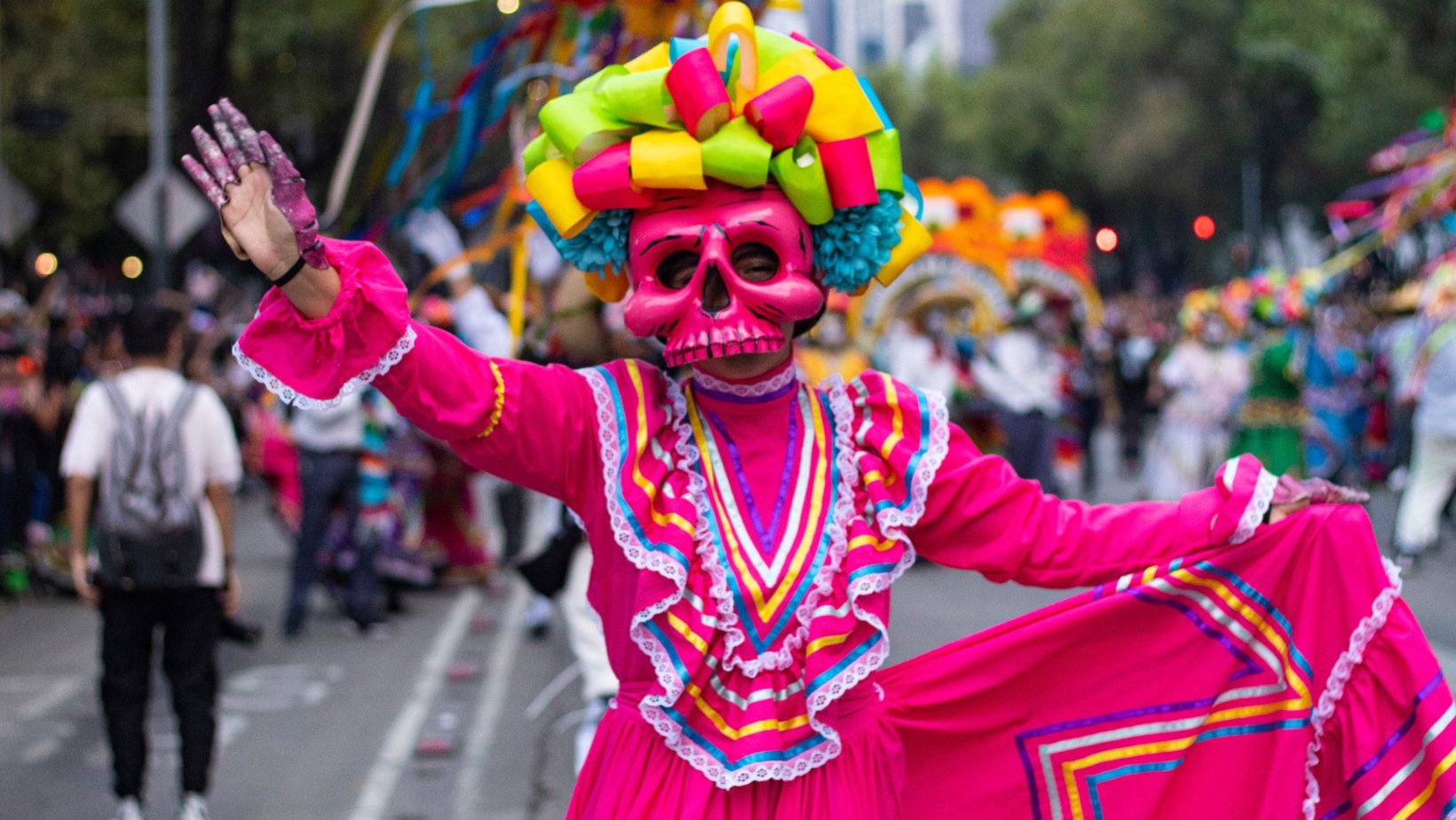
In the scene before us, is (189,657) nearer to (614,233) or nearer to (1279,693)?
(614,233)

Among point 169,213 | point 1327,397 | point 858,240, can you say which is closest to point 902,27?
point 169,213

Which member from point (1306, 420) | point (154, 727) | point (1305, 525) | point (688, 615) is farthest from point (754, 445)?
point (1306, 420)

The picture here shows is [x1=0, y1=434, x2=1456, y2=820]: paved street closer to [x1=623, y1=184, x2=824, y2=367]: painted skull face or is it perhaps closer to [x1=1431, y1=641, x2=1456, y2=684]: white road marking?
[x1=1431, y1=641, x2=1456, y2=684]: white road marking

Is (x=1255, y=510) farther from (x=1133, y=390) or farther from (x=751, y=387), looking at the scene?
(x=1133, y=390)

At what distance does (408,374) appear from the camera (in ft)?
9.82

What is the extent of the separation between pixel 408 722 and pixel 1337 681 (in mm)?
5057

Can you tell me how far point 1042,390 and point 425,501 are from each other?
17.7 feet

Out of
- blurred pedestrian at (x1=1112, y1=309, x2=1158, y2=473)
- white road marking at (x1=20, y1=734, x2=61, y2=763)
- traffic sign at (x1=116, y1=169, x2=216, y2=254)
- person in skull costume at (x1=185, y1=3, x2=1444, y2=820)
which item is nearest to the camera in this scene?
person in skull costume at (x1=185, y1=3, x2=1444, y2=820)

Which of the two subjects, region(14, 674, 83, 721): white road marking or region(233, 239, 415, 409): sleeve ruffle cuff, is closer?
region(233, 239, 415, 409): sleeve ruffle cuff

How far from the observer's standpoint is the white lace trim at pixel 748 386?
3.32 metres

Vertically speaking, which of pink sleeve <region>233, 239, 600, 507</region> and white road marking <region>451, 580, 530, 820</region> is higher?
pink sleeve <region>233, 239, 600, 507</region>

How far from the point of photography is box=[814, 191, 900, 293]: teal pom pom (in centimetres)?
335

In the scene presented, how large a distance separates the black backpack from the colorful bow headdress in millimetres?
3011

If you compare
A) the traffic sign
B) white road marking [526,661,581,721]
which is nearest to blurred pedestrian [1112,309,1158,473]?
the traffic sign
